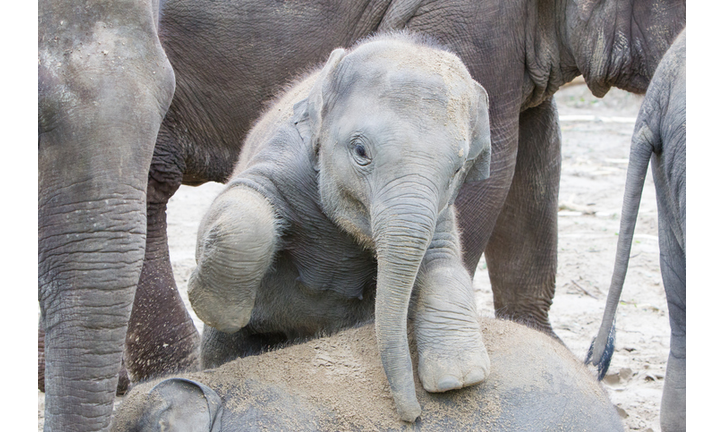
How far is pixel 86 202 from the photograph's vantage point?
1.69 metres

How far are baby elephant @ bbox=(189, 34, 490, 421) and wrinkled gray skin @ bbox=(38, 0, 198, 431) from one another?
0.23 meters

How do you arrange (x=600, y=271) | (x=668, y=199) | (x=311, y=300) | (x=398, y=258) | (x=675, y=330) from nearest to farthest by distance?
(x=398, y=258), (x=311, y=300), (x=668, y=199), (x=675, y=330), (x=600, y=271)

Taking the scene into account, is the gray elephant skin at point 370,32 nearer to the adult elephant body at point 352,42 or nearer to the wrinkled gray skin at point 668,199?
the adult elephant body at point 352,42

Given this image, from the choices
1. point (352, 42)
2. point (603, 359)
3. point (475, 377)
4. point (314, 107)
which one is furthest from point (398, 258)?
point (352, 42)

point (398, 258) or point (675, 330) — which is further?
point (675, 330)

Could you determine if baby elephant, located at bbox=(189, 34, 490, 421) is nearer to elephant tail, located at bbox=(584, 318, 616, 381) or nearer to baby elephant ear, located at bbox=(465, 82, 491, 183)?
baby elephant ear, located at bbox=(465, 82, 491, 183)

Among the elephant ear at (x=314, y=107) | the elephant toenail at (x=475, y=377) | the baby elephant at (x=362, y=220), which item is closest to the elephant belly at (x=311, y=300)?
the baby elephant at (x=362, y=220)

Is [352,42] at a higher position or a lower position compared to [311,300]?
higher

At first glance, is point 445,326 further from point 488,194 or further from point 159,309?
point 159,309

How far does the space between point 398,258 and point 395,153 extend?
18 centimetres

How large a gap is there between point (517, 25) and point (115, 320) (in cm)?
158

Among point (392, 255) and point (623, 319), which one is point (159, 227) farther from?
point (623, 319)

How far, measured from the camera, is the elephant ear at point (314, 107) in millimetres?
1901

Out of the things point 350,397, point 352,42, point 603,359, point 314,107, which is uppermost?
point 314,107
